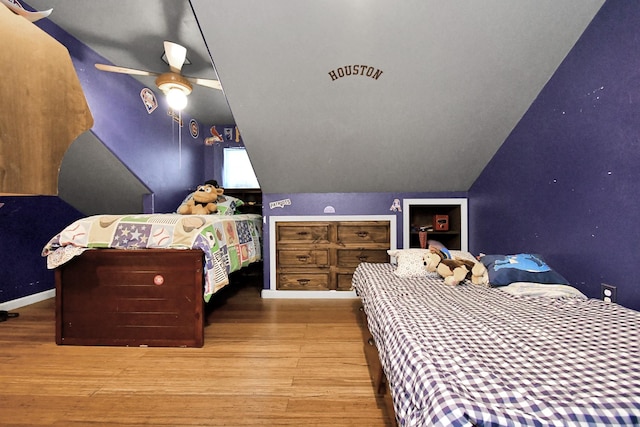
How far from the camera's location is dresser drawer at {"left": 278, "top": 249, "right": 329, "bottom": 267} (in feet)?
11.4

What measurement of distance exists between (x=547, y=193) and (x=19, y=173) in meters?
2.63

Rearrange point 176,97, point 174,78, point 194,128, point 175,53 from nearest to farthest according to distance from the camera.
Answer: point 175,53
point 174,78
point 176,97
point 194,128

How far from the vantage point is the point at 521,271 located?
1857 millimetres

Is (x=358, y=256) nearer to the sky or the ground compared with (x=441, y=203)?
nearer to the ground

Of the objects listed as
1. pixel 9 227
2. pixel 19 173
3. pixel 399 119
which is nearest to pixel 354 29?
pixel 399 119

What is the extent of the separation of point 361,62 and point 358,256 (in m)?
2.03

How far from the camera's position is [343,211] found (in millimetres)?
3529

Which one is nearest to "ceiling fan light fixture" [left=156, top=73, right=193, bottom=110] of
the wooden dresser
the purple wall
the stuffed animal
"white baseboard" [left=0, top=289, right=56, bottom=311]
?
the purple wall

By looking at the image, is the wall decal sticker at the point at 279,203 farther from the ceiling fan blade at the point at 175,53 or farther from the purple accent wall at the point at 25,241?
the purple accent wall at the point at 25,241

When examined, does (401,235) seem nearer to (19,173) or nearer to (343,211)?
(343,211)

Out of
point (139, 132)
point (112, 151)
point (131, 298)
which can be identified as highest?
point (139, 132)

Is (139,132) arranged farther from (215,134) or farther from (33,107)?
(33,107)

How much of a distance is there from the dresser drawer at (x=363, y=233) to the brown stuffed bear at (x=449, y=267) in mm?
988

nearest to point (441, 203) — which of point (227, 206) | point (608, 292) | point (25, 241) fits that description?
point (608, 292)
